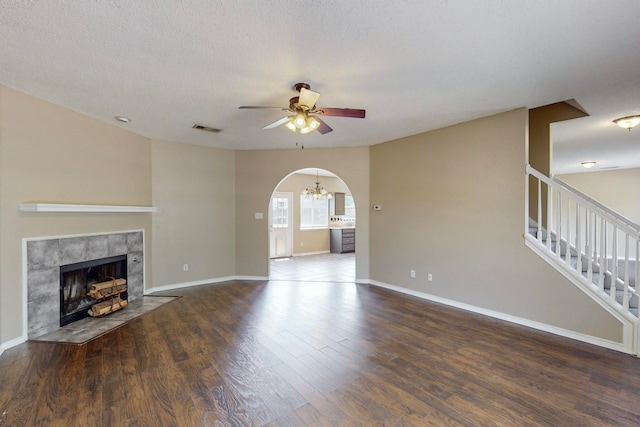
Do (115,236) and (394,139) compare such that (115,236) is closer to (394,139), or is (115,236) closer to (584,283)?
(394,139)

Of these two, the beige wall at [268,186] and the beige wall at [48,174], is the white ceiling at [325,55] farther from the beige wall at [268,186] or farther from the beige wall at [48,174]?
the beige wall at [268,186]

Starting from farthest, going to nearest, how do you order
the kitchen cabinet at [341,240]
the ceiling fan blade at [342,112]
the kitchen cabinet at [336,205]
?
the kitchen cabinet at [336,205] → the kitchen cabinet at [341,240] → the ceiling fan blade at [342,112]

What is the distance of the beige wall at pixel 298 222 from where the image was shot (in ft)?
29.7

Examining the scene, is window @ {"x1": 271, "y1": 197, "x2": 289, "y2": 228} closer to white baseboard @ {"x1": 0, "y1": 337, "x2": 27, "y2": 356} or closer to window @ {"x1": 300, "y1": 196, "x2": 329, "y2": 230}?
window @ {"x1": 300, "y1": 196, "x2": 329, "y2": 230}

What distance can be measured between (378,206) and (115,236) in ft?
14.1

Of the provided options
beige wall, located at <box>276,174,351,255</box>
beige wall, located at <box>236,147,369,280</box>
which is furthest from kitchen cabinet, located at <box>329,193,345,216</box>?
beige wall, located at <box>236,147,369,280</box>

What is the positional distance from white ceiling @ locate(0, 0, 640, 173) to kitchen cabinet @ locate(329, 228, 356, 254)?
241 inches

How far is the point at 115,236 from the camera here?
165 inches

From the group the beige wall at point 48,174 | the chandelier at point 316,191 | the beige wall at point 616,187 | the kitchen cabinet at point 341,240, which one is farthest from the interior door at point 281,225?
the beige wall at point 616,187

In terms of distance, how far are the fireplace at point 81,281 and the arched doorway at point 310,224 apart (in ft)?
12.4

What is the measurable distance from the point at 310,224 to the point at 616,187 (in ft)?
30.0

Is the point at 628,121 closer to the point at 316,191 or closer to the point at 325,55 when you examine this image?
the point at 325,55

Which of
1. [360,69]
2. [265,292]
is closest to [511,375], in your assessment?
[360,69]

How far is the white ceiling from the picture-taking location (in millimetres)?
1830
